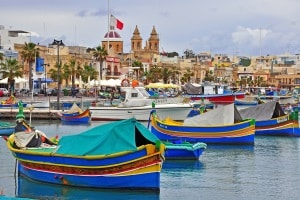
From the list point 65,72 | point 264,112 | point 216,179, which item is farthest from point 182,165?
point 65,72

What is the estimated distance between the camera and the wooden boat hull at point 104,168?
28.2m

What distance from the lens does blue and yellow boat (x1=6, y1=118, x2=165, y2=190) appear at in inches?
1112

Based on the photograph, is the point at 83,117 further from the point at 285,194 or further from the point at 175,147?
the point at 285,194

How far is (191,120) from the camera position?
1937 inches

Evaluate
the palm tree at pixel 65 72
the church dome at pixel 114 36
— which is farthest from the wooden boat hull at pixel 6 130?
the church dome at pixel 114 36

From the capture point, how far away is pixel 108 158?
28.2 meters

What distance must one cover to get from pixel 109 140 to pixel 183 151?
1087 centimetres

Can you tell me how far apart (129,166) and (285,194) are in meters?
7.59

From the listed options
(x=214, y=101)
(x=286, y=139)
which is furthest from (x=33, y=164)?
(x=214, y=101)

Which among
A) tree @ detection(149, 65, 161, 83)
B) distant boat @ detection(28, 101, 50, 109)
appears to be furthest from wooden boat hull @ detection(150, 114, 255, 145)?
tree @ detection(149, 65, 161, 83)

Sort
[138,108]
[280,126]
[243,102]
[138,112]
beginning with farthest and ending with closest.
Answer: [243,102], [138,112], [138,108], [280,126]

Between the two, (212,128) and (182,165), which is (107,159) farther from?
(212,128)

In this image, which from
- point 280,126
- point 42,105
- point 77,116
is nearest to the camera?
point 280,126

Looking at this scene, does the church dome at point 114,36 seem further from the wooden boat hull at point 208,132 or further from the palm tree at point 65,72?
the wooden boat hull at point 208,132
